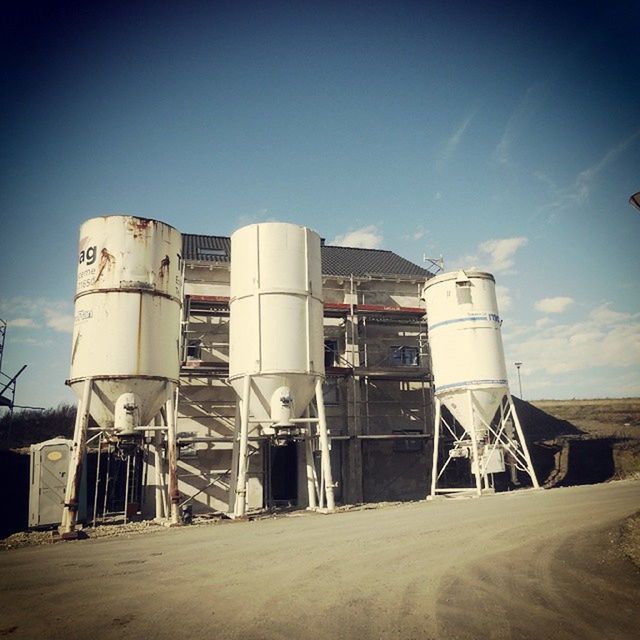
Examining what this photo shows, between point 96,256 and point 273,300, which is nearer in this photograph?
point 96,256

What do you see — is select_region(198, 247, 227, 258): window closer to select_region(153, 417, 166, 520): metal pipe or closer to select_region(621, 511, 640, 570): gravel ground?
select_region(153, 417, 166, 520): metal pipe

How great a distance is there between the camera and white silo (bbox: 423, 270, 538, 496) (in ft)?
66.2

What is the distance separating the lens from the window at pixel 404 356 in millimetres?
25288

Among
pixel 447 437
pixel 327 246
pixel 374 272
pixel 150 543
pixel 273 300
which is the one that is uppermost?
pixel 327 246

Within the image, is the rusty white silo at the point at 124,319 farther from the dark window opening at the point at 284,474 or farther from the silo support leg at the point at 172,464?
the dark window opening at the point at 284,474

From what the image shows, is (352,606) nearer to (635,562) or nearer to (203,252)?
(635,562)

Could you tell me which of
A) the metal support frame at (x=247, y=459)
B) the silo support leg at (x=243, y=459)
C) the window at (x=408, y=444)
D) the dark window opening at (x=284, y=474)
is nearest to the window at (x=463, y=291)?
the window at (x=408, y=444)

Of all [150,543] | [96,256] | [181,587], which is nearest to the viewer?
[181,587]

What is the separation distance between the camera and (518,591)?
591 centimetres

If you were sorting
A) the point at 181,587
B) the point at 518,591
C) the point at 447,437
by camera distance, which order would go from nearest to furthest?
1. the point at 518,591
2. the point at 181,587
3. the point at 447,437

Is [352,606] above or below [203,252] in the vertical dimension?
below

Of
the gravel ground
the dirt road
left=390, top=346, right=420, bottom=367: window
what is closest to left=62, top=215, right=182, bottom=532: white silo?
the dirt road

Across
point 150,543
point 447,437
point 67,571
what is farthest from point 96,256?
point 447,437

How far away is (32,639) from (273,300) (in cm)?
1276
